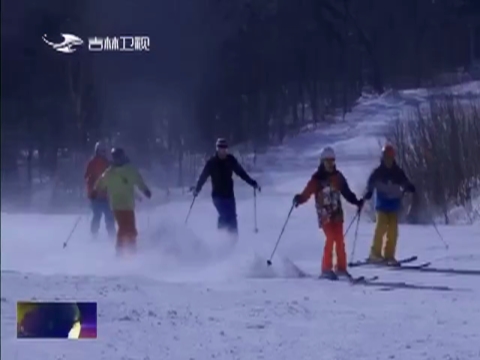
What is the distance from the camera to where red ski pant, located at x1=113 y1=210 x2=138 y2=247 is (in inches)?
230

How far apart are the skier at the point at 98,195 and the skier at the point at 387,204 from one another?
4.26ft

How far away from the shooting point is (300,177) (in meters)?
6.02

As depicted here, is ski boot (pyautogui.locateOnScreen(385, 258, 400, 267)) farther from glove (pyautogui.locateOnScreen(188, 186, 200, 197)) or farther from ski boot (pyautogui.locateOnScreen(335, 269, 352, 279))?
glove (pyautogui.locateOnScreen(188, 186, 200, 197))

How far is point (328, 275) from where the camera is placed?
6363 mm

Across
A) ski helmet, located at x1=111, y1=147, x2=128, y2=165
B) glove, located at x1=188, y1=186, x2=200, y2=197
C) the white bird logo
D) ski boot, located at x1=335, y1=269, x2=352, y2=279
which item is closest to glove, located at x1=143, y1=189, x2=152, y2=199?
ski helmet, located at x1=111, y1=147, x2=128, y2=165

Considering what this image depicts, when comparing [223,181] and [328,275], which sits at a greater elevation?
[223,181]

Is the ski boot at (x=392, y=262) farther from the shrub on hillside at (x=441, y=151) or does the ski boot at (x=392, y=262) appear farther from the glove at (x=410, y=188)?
the glove at (x=410, y=188)

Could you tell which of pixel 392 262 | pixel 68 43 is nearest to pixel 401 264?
pixel 392 262

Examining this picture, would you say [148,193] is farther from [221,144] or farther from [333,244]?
[333,244]

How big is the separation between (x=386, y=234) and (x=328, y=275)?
0.58 meters

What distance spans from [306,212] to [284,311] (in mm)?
2796

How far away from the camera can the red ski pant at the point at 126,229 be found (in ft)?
19.2

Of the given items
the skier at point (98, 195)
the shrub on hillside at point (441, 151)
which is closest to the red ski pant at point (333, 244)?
the shrub on hillside at point (441, 151)

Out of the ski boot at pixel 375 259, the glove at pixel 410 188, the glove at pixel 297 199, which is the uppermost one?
the glove at pixel 410 188
